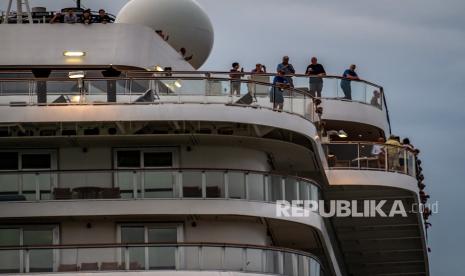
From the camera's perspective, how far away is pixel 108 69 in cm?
5753

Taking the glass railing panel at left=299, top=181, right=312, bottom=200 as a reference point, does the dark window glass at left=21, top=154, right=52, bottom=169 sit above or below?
above

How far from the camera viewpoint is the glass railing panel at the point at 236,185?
54375 millimetres

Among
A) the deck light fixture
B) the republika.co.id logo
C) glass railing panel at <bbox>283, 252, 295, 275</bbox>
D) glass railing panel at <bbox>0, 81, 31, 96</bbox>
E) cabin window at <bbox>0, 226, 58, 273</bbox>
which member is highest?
glass railing panel at <bbox>0, 81, 31, 96</bbox>

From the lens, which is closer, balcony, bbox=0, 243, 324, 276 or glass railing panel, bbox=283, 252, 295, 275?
balcony, bbox=0, 243, 324, 276

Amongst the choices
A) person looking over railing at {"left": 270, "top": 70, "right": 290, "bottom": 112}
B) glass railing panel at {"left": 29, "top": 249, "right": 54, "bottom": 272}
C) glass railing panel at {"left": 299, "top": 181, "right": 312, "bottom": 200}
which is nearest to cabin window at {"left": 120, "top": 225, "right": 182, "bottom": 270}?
glass railing panel at {"left": 29, "top": 249, "right": 54, "bottom": 272}

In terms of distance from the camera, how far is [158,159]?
181 feet

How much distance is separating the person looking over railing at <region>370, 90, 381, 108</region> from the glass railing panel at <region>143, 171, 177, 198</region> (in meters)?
11.0

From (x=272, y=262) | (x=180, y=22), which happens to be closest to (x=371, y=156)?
(x=272, y=262)

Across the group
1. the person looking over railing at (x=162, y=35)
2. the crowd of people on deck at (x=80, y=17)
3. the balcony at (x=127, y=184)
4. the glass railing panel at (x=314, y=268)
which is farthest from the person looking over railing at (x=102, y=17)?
the glass railing panel at (x=314, y=268)

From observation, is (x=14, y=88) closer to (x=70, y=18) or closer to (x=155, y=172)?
(x=155, y=172)

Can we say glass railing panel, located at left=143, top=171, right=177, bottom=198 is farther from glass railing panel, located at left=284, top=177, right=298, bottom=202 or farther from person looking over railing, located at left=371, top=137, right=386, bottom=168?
person looking over railing, located at left=371, top=137, right=386, bottom=168

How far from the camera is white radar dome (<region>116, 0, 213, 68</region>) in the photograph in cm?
6694

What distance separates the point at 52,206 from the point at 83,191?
90 cm

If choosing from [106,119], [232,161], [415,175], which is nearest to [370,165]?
[415,175]
